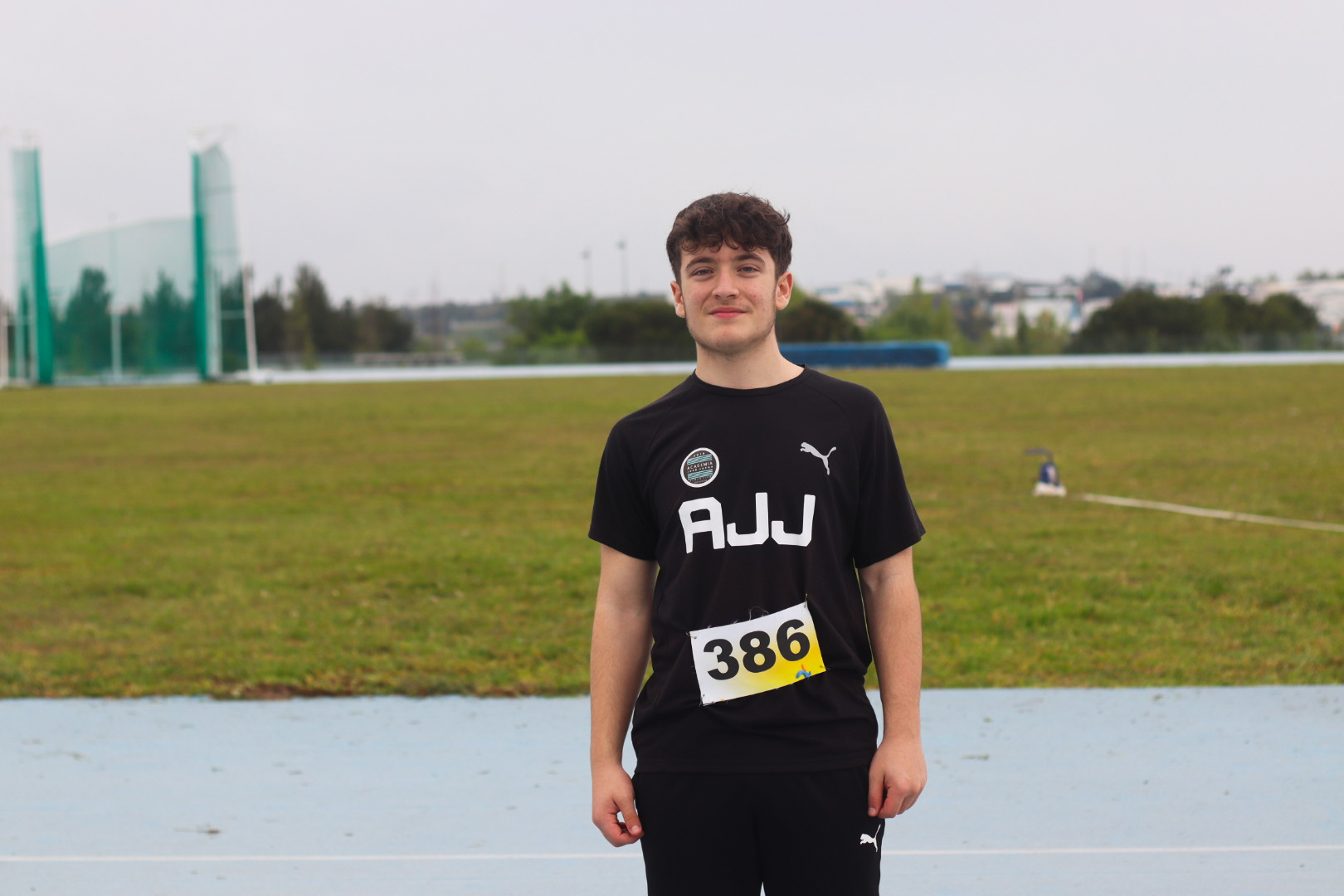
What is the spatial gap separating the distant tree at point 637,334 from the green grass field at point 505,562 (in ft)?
181

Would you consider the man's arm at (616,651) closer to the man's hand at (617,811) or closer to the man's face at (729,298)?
the man's hand at (617,811)

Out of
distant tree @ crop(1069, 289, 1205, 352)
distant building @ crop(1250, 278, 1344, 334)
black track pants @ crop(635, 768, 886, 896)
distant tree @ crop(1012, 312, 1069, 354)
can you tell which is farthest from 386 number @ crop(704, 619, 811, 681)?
distant building @ crop(1250, 278, 1344, 334)

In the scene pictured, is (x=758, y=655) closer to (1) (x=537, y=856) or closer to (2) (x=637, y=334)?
(1) (x=537, y=856)

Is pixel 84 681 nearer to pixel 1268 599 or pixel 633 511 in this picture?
pixel 633 511

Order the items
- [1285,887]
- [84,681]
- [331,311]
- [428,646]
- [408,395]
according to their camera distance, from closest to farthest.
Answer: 1. [1285,887]
2. [84,681]
3. [428,646]
4. [408,395]
5. [331,311]

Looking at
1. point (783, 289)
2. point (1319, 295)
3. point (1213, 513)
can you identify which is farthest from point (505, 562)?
point (1319, 295)

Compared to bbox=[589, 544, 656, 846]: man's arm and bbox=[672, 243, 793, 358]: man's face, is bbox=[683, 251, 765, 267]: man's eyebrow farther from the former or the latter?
bbox=[589, 544, 656, 846]: man's arm

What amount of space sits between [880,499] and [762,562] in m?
0.25

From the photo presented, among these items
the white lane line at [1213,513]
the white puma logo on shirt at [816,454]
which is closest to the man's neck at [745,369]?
the white puma logo on shirt at [816,454]

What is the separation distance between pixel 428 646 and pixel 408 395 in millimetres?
30169

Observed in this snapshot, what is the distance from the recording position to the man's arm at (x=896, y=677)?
2186 mm

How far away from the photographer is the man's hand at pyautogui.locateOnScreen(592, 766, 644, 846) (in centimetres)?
224

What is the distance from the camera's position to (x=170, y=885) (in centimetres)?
375

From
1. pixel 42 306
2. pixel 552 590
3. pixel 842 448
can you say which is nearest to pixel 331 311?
pixel 42 306
